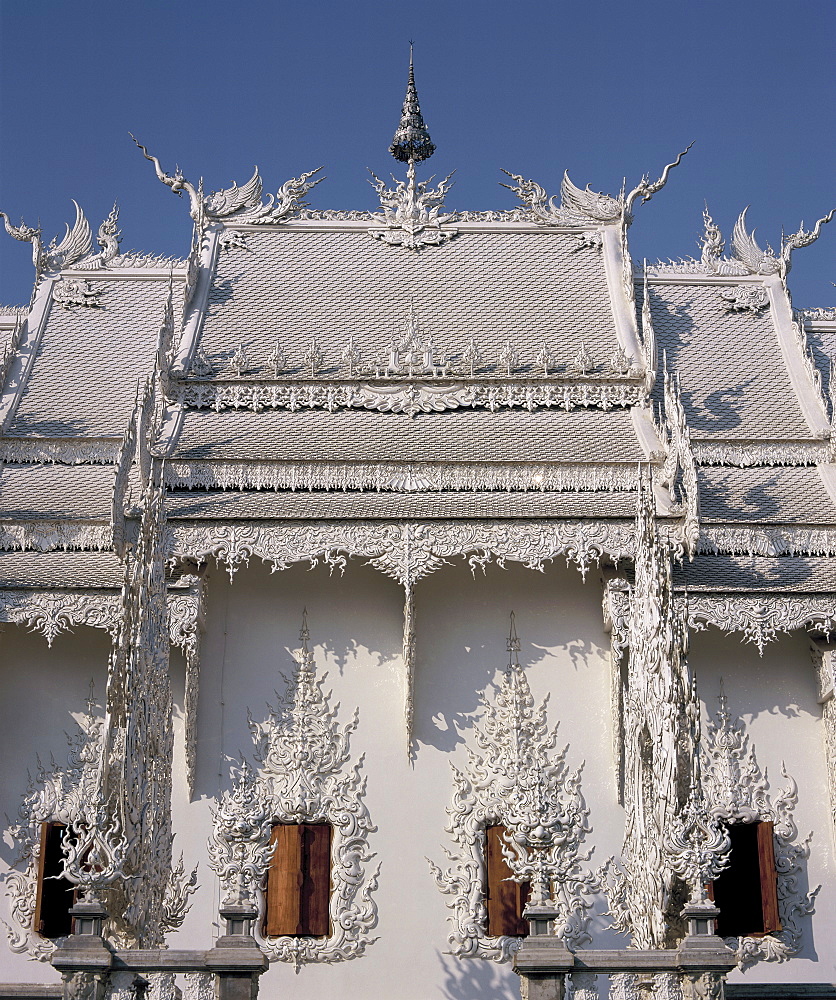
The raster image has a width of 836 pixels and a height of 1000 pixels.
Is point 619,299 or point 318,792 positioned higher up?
point 619,299

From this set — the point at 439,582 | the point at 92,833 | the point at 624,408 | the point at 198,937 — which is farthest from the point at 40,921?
the point at 624,408

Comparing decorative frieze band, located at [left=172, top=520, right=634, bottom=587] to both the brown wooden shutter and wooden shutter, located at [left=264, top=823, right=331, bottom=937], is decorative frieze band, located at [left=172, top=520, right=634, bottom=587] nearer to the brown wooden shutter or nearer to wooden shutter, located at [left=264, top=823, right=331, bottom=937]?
wooden shutter, located at [left=264, top=823, right=331, bottom=937]

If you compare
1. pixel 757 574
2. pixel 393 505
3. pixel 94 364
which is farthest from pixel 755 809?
pixel 94 364

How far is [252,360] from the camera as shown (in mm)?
17562

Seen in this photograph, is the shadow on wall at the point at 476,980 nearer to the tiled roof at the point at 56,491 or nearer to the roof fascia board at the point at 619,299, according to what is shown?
the tiled roof at the point at 56,491

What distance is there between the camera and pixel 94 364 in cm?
1809

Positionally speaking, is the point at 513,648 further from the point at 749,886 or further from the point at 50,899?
the point at 50,899

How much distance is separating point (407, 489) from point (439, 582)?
3.63 ft

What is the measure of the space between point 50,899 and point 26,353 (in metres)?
7.25

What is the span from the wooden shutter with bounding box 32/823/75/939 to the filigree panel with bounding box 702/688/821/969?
6.70m

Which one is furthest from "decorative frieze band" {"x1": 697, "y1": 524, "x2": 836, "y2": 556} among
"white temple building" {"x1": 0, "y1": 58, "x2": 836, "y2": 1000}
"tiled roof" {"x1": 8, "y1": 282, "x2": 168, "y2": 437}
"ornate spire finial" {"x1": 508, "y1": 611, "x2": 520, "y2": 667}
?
"tiled roof" {"x1": 8, "y1": 282, "x2": 168, "y2": 437}

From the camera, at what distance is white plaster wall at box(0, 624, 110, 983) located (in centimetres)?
1479

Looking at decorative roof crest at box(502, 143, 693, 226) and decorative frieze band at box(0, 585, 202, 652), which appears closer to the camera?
decorative frieze band at box(0, 585, 202, 652)

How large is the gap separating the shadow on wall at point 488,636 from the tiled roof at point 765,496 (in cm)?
180
